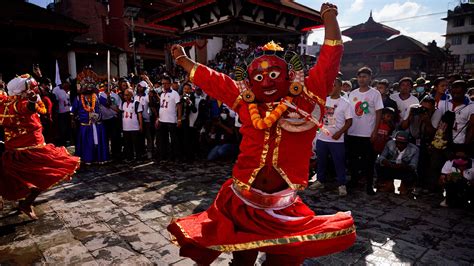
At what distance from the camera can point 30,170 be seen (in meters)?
4.64

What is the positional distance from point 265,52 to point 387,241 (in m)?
2.81

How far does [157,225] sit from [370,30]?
37666 millimetres

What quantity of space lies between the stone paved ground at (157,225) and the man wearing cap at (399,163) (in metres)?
0.34

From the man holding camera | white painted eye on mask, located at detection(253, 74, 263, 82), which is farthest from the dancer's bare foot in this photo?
the man holding camera

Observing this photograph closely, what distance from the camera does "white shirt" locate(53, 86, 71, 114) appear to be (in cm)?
997

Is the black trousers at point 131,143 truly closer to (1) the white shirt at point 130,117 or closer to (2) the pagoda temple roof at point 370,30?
(1) the white shirt at point 130,117

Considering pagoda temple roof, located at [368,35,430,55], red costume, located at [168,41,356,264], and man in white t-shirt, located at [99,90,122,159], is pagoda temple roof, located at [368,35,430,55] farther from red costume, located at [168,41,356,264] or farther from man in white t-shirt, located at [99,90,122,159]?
red costume, located at [168,41,356,264]

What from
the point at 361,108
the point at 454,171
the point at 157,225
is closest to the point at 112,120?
the point at 157,225

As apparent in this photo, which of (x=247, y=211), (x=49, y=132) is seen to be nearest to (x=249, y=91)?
(x=247, y=211)

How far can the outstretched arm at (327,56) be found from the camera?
221 cm

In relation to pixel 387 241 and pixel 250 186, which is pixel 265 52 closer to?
pixel 250 186

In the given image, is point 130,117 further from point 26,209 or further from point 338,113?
point 338,113

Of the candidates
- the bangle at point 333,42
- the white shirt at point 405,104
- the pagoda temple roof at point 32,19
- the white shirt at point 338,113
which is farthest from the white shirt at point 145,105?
the pagoda temple roof at point 32,19

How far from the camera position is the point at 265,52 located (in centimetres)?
242
